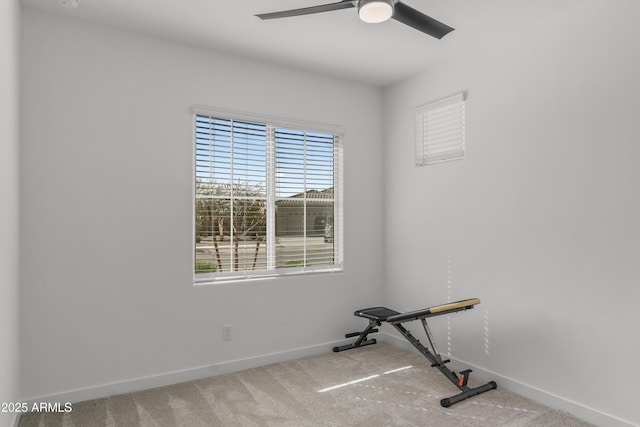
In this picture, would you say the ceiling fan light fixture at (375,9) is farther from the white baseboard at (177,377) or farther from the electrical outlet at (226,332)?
the white baseboard at (177,377)

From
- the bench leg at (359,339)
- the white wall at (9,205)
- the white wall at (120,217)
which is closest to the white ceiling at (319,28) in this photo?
the white wall at (120,217)

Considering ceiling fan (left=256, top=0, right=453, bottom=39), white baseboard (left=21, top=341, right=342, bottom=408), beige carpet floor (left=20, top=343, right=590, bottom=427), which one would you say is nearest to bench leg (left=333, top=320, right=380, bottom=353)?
white baseboard (left=21, top=341, right=342, bottom=408)

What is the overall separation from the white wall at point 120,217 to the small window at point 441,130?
1.31 m

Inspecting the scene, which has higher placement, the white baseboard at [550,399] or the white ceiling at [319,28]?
the white ceiling at [319,28]

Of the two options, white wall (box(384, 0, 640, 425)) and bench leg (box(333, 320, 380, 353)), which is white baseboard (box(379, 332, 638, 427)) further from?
bench leg (box(333, 320, 380, 353))

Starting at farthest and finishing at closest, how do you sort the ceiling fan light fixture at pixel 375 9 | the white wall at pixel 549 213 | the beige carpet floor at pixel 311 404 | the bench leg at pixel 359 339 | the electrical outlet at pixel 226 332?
the bench leg at pixel 359 339, the electrical outlet at pixel 226 332, the beige carpet floor at pixel 311 404, the white wall at pixel 549 213, the ceiling fan light fixture at pixel 375 9

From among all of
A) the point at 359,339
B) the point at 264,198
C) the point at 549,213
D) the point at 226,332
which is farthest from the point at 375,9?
the point at 359,339

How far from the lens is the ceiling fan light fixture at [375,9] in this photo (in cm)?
190

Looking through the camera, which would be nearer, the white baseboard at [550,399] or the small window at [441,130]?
the white baseboard at [550,399]

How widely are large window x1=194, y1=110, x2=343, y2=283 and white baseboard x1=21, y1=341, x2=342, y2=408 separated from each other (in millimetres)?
714

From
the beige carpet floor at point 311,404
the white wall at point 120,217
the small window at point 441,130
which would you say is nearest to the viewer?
the beige carpet floor at point 311,404

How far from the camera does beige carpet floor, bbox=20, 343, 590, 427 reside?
8.14 feet

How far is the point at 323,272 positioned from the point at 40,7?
9.84 feet

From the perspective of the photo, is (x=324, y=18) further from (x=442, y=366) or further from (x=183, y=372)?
(x=183, y=372)
